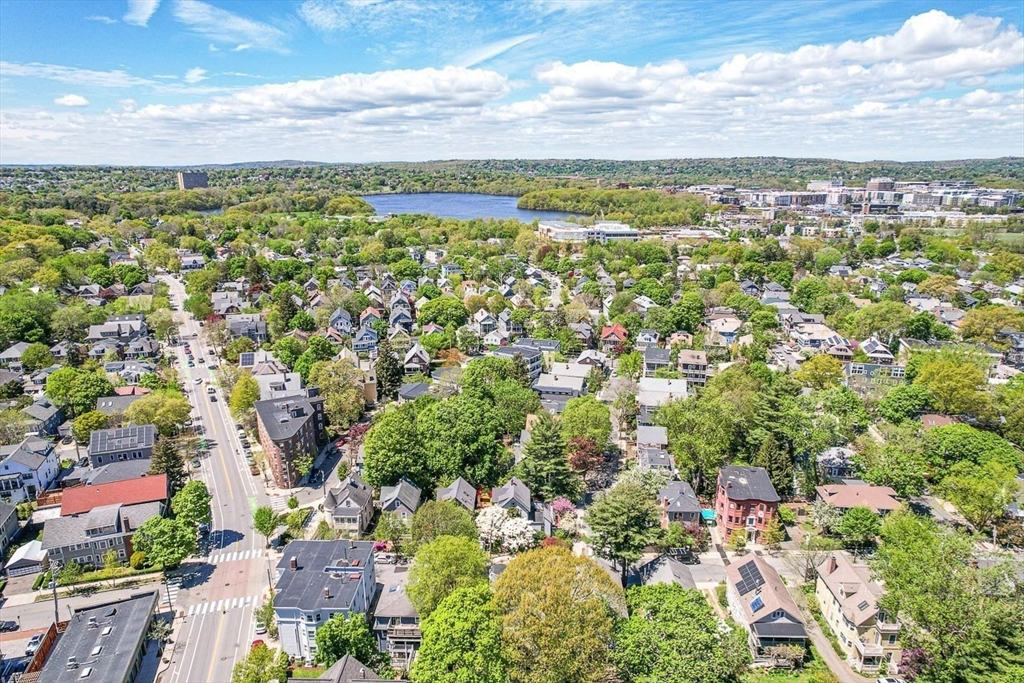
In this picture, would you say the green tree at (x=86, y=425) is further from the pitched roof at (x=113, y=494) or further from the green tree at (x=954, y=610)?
the green tree at (x=954, y=610)

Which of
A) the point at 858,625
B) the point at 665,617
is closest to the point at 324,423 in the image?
the point at 665,617

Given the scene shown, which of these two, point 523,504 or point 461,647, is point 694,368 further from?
point 461,647

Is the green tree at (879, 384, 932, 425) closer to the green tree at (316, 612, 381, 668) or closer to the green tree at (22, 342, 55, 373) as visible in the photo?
the green tree at (316, 612, 381, 668)

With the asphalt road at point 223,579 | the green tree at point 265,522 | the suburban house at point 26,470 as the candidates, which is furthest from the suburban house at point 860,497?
the suburban house at point 26,470

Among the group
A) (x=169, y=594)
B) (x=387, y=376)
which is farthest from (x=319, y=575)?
(x=387, y=376)

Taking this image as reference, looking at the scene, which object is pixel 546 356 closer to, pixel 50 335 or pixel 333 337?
pixel 333 337

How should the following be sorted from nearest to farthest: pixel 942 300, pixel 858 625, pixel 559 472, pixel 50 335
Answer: pixel 858 625
pixel 559 472
pixel 50 335
pixel 942 300

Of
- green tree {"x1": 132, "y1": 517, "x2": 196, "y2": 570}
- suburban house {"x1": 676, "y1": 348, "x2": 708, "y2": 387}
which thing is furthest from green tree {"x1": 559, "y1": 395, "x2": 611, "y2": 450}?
green tree {"x1": 132, "y1": 517, "x2": 196, "y2": 570}
